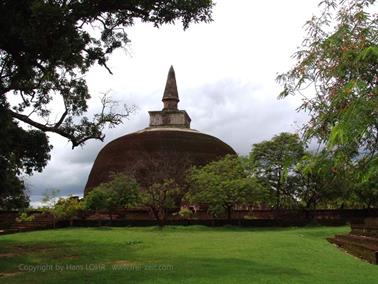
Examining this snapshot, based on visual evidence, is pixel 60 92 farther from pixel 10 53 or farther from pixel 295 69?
pixel 295 69

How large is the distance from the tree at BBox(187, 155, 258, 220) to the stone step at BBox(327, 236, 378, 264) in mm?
15589

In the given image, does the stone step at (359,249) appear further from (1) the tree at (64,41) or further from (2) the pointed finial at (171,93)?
(2) the pointed finial at (171,93)

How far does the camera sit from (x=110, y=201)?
38594 mm

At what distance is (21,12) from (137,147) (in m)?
42.0

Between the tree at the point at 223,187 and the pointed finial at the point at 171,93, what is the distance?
26.1m

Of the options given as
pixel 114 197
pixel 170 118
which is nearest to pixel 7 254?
pixel 114 197

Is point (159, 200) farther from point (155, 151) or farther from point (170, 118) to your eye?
point (170, 118)

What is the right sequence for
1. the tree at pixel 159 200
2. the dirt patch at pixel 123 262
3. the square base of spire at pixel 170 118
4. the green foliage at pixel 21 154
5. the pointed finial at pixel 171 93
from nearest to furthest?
the dirt patch at pixel 123 262 < the green foliage at pixel 21 154 < the tree at pixel 159 200 < the square base of spire at pixel 170 118 < the pointed finial at pixel 171 93

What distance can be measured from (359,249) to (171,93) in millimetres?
52068

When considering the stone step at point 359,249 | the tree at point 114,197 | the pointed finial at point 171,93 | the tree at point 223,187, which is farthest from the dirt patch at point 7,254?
the pointed finial at point 171,93

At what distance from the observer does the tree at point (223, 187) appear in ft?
116

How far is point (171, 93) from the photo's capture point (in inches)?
2589

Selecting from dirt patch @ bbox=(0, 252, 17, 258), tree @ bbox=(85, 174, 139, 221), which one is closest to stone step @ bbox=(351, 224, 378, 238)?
dirt patch @ bbox=(0, 252, 17, 258)

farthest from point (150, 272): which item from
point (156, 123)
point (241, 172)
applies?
point (156, 123)
